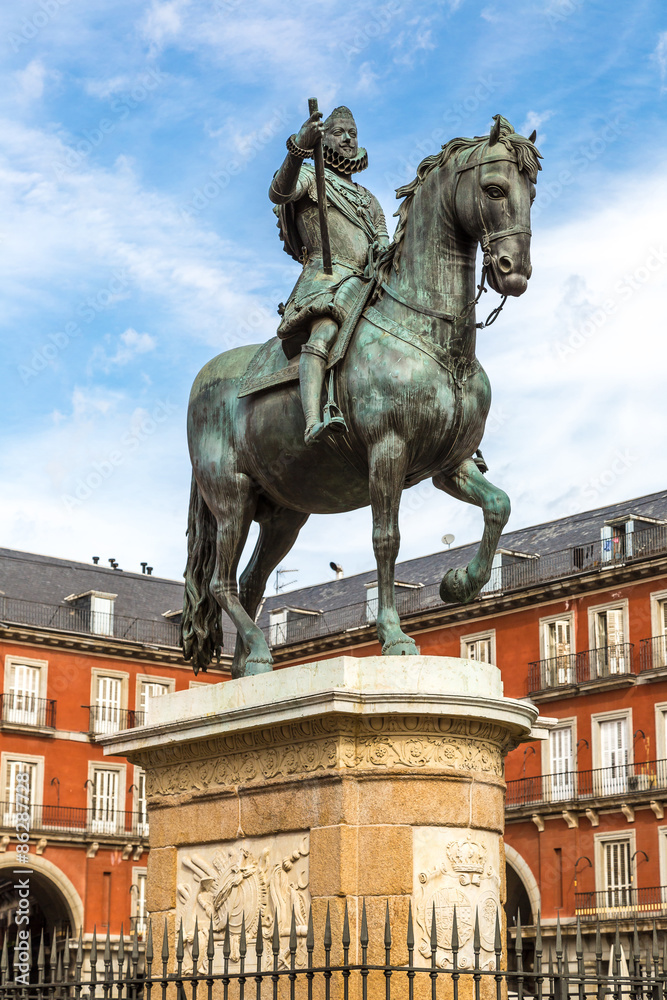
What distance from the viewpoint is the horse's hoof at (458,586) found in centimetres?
1016

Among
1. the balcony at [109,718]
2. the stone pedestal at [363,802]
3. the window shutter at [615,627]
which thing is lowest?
the stone pedestal at [363,802]

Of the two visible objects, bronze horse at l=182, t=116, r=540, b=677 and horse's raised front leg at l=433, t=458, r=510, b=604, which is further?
horse's raised front leg at l=433, t=458, r=510, b=604

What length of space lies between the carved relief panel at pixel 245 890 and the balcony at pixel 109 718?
4006 centimetres

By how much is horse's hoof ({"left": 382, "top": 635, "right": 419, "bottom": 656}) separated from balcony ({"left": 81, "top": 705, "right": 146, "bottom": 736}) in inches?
1607

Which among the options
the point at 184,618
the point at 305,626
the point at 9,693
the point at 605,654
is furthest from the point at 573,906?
the point at 184,618

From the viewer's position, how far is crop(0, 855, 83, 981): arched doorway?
156 feet

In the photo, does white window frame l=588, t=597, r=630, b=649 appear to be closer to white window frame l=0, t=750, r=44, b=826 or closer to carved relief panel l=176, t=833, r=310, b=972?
white window frame l=0, t=750, r=44, b=826

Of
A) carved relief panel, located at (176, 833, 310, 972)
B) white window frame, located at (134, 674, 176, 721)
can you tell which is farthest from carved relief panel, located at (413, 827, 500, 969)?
white window frame, located at (134, 674, 176, 721)

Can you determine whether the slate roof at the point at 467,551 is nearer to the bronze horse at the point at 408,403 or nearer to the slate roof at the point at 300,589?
the slate roof at the point at 300,589

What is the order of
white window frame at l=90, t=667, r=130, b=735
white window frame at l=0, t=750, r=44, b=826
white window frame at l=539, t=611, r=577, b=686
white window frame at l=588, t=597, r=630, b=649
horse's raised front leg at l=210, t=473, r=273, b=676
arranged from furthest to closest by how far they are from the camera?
white window frame at l=90, t=667, r=130, b=735
white window frame at l=0, t=750, r=44, b=826
white window frame at l=539, t=611, r=577, b=686
white window frame at l=588, t=597, r=630, b=649
horse's raised front leg at l=210, t=473, r=273, b=676

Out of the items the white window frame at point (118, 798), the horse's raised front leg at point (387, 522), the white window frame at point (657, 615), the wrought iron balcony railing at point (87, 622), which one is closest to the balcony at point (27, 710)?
the white window frame at point (118, 798)

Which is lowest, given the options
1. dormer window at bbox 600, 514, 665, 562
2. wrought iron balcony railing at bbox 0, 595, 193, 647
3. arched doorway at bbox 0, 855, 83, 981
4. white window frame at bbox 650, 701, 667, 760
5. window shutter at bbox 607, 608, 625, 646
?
arched doorway at bbox 0, 855, 83, 981

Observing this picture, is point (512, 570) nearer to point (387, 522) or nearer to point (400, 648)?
point (387, 522)

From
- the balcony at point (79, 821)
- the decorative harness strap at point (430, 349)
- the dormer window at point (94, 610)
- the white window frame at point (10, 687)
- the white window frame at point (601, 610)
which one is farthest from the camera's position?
the dormer window at point (94, 610)
